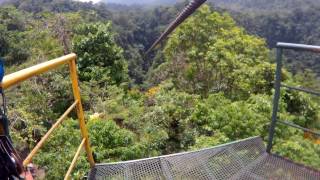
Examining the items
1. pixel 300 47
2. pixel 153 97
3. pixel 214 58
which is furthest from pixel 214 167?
pixel 214 58

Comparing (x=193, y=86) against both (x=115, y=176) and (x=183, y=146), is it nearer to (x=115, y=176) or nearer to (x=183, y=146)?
(x=183, y=146)

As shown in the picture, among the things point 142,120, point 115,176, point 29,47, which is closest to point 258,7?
point 29,47

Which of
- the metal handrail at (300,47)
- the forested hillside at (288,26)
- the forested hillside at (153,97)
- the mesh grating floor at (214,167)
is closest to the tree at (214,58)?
the forested hillside at (153,97)

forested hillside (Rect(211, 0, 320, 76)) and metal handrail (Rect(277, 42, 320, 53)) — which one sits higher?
metal handrail (Rect(277, 42, 320, 53))

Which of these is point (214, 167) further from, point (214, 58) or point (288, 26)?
point (288, 26)

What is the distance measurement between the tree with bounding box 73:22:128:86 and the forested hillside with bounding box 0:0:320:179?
0.11 feet

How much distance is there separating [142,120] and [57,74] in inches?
113

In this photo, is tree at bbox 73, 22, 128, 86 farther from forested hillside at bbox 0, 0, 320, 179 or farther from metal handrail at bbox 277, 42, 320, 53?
metal handrail at bbox 277, 42, 320, 53

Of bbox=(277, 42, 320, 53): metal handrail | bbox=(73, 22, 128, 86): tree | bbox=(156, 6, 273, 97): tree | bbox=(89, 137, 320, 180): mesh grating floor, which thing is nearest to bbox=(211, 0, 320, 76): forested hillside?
bbox=(156, 6, 273, 97): tree

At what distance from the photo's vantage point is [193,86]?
46.5ft

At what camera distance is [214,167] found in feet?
7.96

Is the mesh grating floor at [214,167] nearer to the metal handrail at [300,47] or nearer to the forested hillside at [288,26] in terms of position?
the metal handrail at [300,47]

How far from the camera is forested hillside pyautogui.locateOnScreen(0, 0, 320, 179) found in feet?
18.0

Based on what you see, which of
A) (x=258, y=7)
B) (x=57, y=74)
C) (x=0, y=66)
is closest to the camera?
(x=0, y=66)
